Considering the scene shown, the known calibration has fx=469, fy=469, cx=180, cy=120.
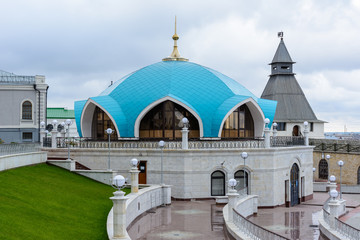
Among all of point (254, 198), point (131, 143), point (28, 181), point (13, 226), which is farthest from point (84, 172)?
point (13, 226)

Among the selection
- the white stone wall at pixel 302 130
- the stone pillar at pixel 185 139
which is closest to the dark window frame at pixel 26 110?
the stone pillar at pixel 185 139

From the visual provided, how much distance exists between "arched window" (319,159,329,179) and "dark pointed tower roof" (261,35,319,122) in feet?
30.1

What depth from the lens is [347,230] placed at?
64.9ft

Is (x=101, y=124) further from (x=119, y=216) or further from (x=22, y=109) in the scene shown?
(x=119, y=216)

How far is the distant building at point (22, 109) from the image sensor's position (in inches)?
1575

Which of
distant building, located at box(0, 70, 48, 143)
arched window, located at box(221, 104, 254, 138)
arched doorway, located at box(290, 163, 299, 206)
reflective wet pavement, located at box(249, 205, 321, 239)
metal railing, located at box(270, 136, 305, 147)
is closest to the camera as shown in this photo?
reflective wet pavement, located at box(249, 205, 321, 239)

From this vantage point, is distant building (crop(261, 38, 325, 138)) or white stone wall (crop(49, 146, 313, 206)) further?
distant building (crop(261, 38, 325, 138))

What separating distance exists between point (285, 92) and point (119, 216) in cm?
4712

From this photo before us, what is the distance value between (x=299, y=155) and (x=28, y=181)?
60.2 feet

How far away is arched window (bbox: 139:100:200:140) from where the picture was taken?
31.8 meters

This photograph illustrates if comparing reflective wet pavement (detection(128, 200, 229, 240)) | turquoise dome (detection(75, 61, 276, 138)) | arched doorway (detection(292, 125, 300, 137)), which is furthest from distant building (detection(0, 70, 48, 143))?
arched doorway (detection(292, 125, 300, 137))

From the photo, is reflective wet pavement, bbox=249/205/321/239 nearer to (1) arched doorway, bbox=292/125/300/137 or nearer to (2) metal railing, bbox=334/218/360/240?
(2) metal railing, bbox=334/218/360/240

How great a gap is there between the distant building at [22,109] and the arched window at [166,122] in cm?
1247

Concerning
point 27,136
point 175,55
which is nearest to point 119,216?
point 175,55
